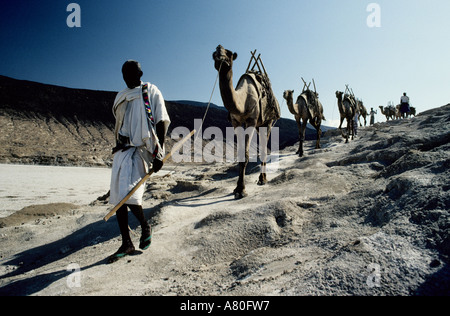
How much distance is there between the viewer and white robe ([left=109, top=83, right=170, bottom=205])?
2.53 metres

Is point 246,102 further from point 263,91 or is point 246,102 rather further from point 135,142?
point 135,142

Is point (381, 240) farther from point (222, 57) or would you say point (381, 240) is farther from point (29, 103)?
point (29, 103)

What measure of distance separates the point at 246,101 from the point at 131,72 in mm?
2422

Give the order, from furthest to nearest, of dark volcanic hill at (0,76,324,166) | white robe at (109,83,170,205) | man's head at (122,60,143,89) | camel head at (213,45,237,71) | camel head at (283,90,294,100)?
dark volcanic hill at (0,76,324,166) < camel head at (283,90,294,100) < camel head at (213,45,237,71) < man's head at (122,60,143,89) < white robe at (109,83,170,205)

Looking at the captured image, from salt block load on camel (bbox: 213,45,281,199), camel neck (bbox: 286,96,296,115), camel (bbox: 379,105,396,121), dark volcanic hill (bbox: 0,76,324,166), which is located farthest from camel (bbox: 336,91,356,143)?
camel (bbox: 379,105,396,121)

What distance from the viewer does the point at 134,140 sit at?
262 centimetres

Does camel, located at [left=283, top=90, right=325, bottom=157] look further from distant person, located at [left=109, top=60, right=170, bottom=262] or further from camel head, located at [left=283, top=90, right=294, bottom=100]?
distant person, located at [left=109, top=60, right=170, bottom=262]

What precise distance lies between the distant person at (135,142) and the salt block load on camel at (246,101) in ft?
4.72

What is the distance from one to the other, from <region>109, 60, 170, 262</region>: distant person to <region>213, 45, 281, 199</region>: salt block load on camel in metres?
1.44

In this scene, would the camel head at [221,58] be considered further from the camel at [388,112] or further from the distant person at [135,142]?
the camel at [388,112]

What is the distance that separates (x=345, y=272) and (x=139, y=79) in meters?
2.57

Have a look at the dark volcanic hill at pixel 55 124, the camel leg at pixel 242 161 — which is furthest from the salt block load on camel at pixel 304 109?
the dark volcanic hill at pixel 55 124
